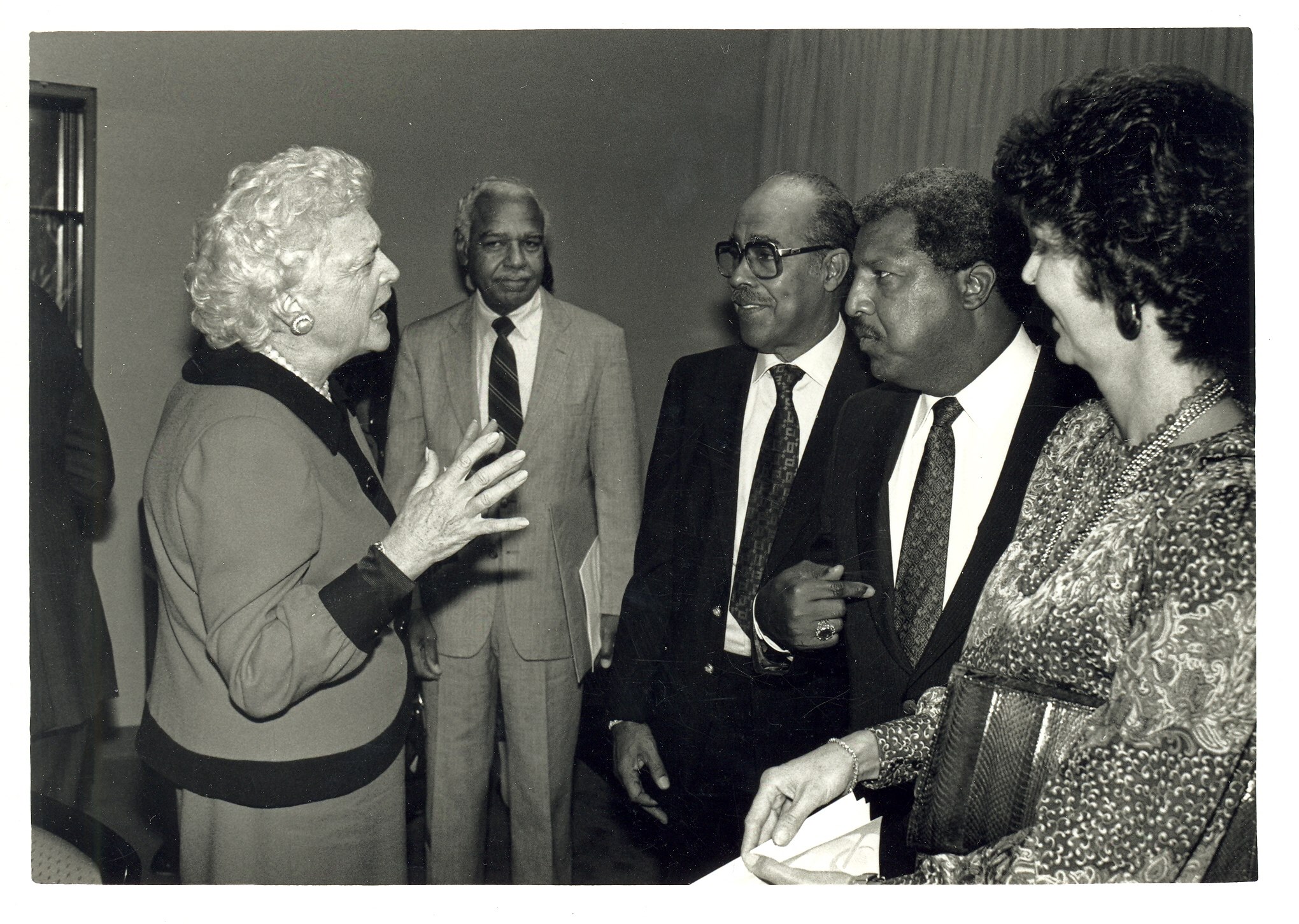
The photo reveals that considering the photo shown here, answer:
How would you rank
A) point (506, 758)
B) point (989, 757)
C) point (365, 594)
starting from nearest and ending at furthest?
point (989, 757) → point (365, 594) → point (506, 758)

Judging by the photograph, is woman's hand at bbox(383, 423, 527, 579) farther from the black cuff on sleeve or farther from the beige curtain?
the beige curtain

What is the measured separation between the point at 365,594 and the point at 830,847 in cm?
99

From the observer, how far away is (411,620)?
217 centimetres

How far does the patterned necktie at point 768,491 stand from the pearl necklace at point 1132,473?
60 centimetres

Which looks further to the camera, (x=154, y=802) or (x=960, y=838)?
(x=154, y=802)

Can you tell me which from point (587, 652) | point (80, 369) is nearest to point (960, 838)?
point (587, 652)

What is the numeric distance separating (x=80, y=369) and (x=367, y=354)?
602 mm

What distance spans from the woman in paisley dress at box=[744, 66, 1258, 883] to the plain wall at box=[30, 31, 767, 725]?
0.66 meters

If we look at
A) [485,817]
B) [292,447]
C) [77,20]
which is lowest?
[485,817]

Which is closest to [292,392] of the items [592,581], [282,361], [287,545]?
[282,361]

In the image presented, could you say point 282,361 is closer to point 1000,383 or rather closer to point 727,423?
point 727,423

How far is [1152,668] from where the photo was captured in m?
1.46

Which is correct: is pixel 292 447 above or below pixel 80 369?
below

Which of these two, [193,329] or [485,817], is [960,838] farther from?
[193,329]
